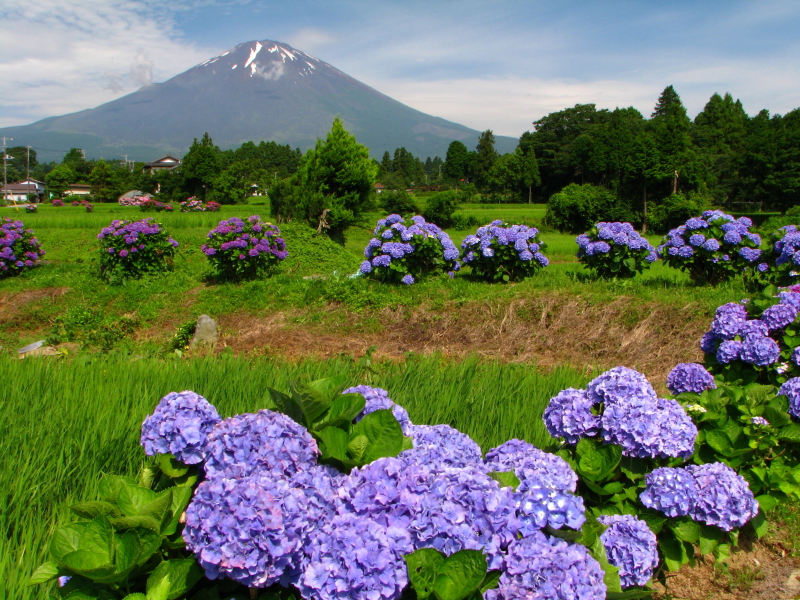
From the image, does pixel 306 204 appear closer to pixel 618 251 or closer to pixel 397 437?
pixel 618 251

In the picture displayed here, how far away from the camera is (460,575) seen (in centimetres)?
128

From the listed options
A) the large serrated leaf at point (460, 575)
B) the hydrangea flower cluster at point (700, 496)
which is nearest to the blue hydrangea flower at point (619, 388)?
the hydrangea flower cluster at point (700, 496)

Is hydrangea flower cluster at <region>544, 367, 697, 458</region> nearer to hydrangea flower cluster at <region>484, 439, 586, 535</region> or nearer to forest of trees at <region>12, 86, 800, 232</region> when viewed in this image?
hydrangea flower cluster at <region>484, 439, 586, 535</region>

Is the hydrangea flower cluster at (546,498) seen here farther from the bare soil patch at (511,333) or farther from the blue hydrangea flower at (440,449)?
the bare soil patch at (511,333)

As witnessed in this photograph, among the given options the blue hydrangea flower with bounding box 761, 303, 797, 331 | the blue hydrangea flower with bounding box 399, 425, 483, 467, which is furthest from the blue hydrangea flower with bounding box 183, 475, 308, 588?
the blue hydrangea flower with bounding box 761, 303, 797, 331

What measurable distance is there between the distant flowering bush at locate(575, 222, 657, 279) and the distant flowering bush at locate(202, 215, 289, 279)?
5.20 meters

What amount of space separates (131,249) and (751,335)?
31.6 ft

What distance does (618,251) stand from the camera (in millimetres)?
8008

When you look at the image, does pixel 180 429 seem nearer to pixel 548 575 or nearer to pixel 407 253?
pixel 548 575

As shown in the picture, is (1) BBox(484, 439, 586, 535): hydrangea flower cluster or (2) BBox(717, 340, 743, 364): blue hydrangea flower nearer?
(1) BBox(484, 439, 586, 535): hydrangea flower cluster

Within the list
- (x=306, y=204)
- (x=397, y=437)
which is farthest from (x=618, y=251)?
(x=306, y=204)

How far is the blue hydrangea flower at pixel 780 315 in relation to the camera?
3.80 metres

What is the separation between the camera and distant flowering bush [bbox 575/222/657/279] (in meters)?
7.92

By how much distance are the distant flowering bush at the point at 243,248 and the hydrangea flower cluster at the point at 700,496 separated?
315 inches
